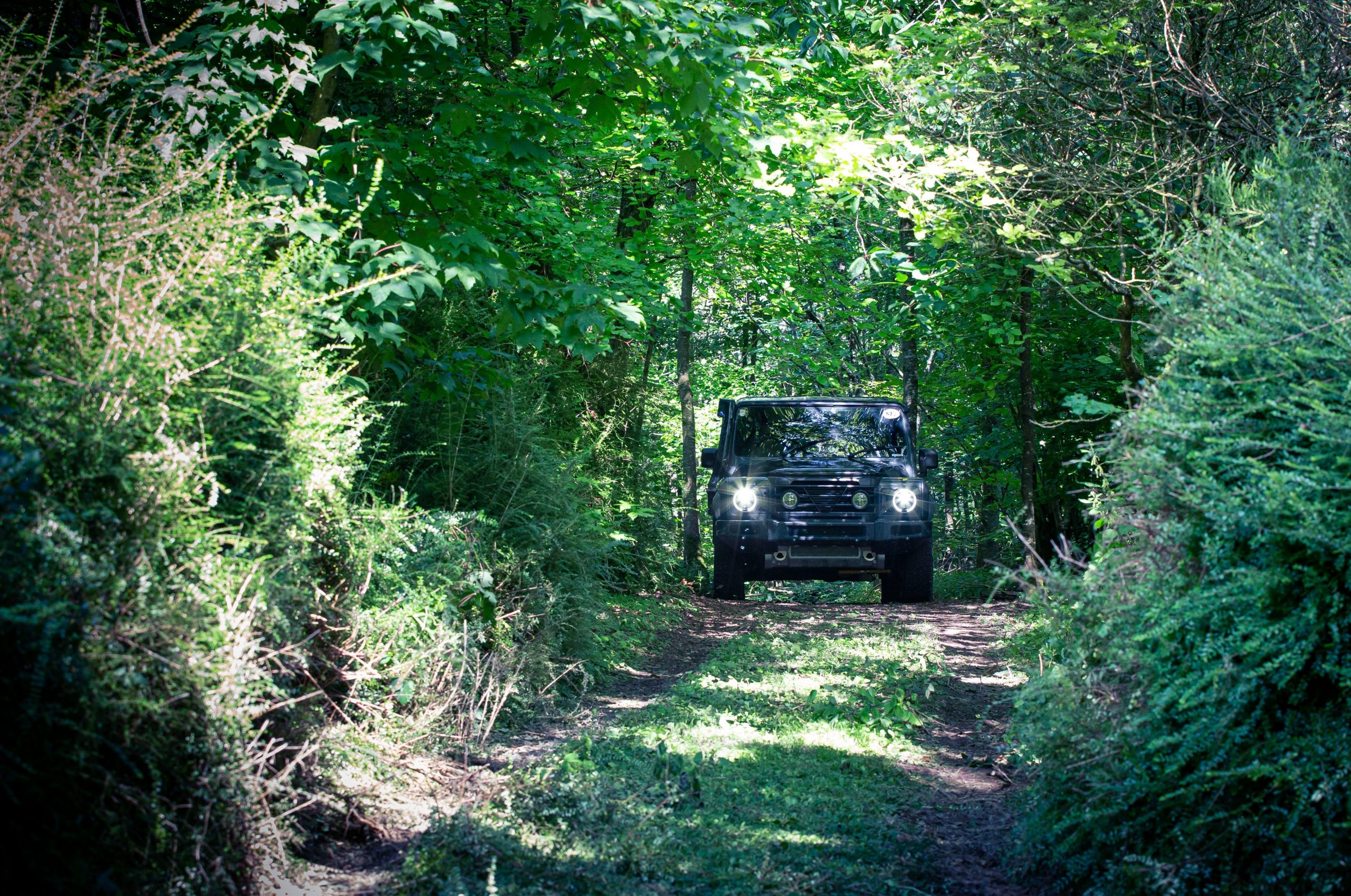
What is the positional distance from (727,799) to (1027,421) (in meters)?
9.69

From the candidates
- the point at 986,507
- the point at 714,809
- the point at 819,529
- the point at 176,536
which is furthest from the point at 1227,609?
the point at 986,507

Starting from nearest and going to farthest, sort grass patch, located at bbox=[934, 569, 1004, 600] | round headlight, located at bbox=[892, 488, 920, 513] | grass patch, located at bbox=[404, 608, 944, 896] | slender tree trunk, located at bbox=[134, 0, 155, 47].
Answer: grass patch, located at bbox=[404, 608, 944, 896] → slender tree trunk, located at bbox=[134, 0, 155, 47] → round headlight, located at bbox=[892, 488, 920, 513] → grass patch, located at bbox=[934, 569, 1004, 600]

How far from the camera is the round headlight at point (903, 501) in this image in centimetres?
1083

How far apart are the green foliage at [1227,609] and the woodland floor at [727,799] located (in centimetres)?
73

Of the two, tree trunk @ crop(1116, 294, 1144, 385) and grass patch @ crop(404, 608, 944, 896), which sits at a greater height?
tree trunk @ crop(1116, 294, 1144, 385)

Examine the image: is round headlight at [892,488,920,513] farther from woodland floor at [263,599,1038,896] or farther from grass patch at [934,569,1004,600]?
grass patch at [934,569,1004,600]

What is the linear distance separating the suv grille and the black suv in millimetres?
10

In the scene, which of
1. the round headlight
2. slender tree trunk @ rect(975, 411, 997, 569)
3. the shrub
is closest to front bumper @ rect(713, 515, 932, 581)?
the round headlight

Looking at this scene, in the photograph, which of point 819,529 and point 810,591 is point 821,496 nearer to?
point 819,529

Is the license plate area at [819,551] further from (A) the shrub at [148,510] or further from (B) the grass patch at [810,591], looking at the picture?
(B) the grass patch at [810,591]

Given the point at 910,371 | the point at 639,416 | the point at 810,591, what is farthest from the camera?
the point at 810,591

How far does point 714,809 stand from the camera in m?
4.28

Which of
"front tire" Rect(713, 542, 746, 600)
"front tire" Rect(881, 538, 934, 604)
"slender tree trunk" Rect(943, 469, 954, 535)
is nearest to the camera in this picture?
"front tire" Rect(713, 542, 746, 600)

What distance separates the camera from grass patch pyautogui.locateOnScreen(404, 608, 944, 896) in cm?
339
